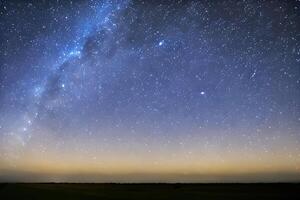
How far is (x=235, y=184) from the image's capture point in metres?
→ 12.1

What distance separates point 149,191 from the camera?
421 inches

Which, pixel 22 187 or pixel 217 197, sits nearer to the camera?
pixel 217 197

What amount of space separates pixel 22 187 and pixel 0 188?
655 millimetres

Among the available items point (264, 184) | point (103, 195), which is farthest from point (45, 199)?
point (264, 184)

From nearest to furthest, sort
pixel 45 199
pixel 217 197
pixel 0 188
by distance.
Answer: pixel 45 199, pixel 217 197, pixel 0 188

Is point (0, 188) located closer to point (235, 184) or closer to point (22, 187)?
point (22, 187)

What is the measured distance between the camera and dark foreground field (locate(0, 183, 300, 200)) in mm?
9672

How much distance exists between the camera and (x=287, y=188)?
11133 millimetres

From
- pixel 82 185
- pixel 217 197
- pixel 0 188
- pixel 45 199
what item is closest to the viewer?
pixel 45 199

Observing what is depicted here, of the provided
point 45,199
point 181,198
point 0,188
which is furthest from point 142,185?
point 0,188

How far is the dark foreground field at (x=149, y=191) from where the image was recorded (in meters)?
9.67

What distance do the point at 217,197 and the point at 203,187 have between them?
1.77 m

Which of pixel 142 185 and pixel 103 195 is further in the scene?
pixel 142 185

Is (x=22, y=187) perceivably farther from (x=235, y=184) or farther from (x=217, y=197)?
(x=235, y=184)
